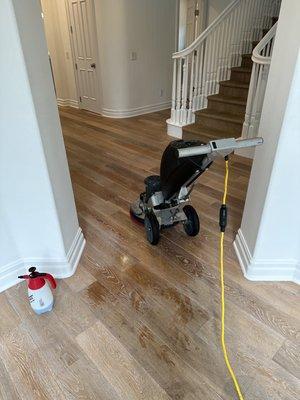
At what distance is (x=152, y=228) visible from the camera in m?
1.84

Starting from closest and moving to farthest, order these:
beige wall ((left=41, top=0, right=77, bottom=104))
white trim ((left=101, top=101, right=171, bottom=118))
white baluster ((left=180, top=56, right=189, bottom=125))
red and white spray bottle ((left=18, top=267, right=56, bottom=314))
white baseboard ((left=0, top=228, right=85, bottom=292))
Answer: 1. red and white spray bottle ((left=18, top=267, right=56, bottom=314))
2. white baseboard ((left=0, top=228, right=85, bottom=292))
3. white baluster ((left=180, top=56, right=189, bottom=125))
4. white trim ((left=101, top=101, right=171, bottom=118))
5. beige wall ((left=41, top=0, right=77, bottom=104))

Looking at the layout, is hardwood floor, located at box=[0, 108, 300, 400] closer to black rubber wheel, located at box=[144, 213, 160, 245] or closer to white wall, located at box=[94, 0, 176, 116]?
black rubber wheel, located at box=[144, 213, 160, 245]

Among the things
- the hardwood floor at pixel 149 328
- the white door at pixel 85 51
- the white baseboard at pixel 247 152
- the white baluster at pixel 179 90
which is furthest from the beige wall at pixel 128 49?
the hardwood floor at pixel 149 328

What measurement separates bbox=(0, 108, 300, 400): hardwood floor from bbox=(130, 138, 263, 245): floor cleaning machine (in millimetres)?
136

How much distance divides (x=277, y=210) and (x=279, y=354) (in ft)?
2.27

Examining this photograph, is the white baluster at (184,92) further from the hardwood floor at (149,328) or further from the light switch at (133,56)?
the hardwood floor at (149,328)

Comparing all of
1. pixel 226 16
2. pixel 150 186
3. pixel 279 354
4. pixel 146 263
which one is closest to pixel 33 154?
pixel 150 186

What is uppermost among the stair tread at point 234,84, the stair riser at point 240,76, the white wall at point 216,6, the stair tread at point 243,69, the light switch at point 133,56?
the white wall at point 216,6

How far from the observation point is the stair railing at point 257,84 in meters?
2.84

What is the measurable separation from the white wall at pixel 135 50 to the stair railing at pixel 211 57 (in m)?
1.44

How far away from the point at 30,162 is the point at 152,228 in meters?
0.88

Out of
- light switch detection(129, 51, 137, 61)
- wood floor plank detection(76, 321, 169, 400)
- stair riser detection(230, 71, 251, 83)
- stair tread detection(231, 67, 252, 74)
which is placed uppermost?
light switch detection(129, 51, 137, 61)


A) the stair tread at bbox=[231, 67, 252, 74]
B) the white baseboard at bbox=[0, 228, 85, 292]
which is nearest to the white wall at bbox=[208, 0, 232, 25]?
the stair tread at bbox=[231, 67, 252, 74]

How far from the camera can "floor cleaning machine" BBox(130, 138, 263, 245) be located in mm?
1115
